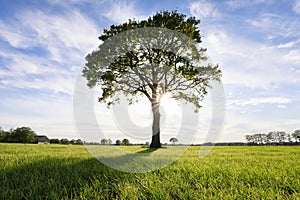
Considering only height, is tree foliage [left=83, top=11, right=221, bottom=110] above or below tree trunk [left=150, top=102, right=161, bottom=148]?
above

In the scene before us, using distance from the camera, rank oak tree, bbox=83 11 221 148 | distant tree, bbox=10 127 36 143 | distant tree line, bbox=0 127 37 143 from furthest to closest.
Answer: distant tree, bbox=10 127 36 143 → distant tree line, bbox=0 127 37 143 → oak tree, bbox=83 11 221 148

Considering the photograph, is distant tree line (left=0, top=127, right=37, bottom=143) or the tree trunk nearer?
the tree trunk

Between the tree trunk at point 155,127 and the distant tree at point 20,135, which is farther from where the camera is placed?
the distant tree at point 20,135

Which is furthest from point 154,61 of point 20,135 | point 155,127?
point 20,135

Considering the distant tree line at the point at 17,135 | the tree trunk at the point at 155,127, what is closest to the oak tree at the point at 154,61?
the tree trunk at the point at 155,127

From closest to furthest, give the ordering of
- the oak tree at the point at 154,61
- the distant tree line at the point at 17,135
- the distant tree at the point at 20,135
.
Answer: the oak tree at the point at 154,61 → the distant tree line at the point at 17,135 → the distant tree at the point at 20,135

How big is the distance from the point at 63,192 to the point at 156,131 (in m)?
19.0

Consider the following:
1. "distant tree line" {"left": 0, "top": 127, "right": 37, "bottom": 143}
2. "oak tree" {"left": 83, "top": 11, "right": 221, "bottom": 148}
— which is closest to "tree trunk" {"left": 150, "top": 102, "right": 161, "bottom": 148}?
"oak tree" {"left": 83, "top": 11, "right": 221, "bottom": 148}

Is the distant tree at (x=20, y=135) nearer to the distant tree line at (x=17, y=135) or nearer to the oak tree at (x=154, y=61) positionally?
the distant tree line at (x=17, y=135)

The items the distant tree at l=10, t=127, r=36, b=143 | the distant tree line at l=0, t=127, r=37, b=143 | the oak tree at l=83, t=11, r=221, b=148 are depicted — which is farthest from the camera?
the distant tree at l=10, t=127, r=36, b=143

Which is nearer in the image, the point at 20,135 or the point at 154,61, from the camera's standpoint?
the point at 154,61

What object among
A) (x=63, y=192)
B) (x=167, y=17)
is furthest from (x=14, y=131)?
(x=63, y=192)

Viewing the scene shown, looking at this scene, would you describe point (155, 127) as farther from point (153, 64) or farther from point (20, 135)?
point (20, 135)

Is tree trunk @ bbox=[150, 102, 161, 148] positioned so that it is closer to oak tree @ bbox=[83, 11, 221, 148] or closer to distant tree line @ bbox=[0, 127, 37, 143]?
oak tree @ bbox=[83, 11, 221, 148]
